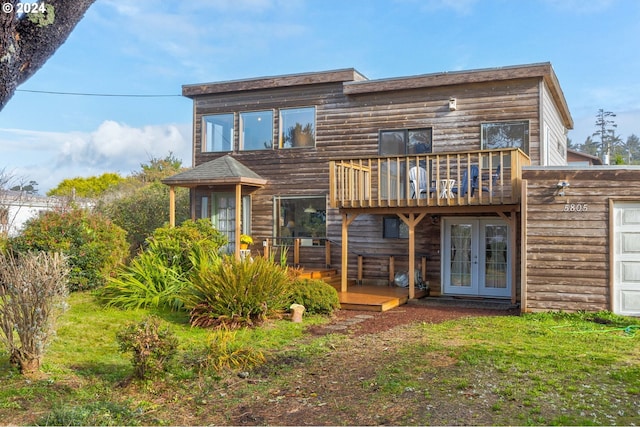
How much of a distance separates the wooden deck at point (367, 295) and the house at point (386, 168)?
0.31m

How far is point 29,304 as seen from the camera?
248 inches

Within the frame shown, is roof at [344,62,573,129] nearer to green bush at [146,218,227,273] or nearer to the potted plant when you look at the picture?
the potted plant

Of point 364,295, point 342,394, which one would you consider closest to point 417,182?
point 364,295

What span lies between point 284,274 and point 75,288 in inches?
238

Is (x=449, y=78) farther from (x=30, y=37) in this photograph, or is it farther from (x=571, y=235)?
(x=30, y=37)

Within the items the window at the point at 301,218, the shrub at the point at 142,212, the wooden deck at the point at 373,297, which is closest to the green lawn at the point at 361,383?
the wooden deck at the point at 373,297

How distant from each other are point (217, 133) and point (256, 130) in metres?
1.44

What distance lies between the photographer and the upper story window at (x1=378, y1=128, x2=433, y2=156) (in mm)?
14961

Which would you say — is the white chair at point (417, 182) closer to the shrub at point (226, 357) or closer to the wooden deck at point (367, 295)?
the wooden deck at point (367, 295)

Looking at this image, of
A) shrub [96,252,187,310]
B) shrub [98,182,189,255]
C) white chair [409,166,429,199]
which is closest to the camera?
shrub [96,252,187,310]

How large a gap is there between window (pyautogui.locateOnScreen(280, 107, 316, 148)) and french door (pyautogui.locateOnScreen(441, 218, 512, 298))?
15.6 feet

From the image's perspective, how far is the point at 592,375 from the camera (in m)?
6.47

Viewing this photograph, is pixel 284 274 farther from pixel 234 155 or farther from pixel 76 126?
pixel 76 126

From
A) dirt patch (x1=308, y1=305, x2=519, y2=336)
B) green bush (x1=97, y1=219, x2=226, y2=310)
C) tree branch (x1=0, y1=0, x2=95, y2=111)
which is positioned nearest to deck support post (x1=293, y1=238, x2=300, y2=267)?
green bush (x1=97, y1=219, x2=226, y2=310)
